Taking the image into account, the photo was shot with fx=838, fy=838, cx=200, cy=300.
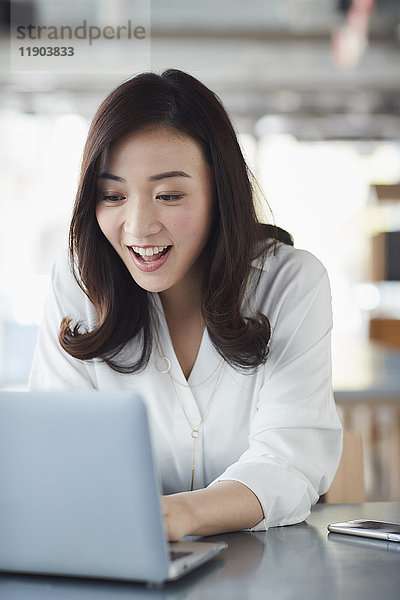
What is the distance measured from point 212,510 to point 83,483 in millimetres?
279

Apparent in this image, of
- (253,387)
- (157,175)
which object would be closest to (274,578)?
(253,387)

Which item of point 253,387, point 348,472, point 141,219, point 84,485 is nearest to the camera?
point 84,485

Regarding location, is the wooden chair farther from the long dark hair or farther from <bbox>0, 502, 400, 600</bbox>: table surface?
<bbox>0, 502, 400, 600</bbox>: table surface

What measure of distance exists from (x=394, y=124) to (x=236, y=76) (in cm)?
164

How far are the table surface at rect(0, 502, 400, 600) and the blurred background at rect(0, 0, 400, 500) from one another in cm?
476

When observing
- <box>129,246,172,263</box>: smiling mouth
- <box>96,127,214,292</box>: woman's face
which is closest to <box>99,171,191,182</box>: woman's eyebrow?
<box>96,127,214,292</box>: woman's face

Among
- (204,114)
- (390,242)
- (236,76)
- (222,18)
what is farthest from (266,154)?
(204,114)

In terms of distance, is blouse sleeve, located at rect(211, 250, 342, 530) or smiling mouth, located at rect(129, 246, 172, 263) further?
smiling mouth, located at rect(129, 246, 172, 263)

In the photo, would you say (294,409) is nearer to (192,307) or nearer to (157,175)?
(192,307)

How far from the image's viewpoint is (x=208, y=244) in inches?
54.9

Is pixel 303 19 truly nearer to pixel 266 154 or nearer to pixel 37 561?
pixel 266 154

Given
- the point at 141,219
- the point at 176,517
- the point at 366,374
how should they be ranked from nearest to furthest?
1. the point at 176,517
2. the point at 141,219
3. the point at 366,374

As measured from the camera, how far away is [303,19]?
239 inches

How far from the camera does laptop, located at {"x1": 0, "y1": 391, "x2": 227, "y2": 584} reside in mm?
791
